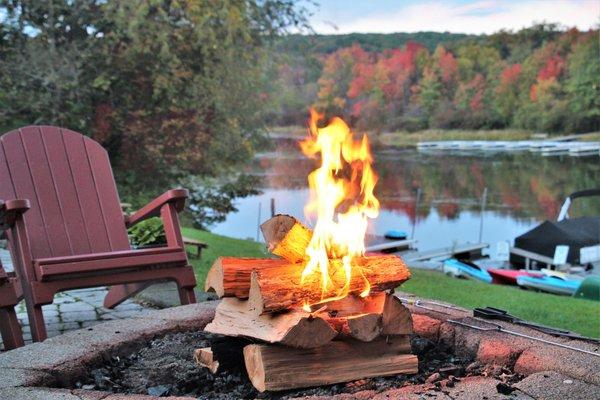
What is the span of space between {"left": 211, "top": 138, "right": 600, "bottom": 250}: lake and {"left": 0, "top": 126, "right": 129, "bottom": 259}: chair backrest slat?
42.7 feet

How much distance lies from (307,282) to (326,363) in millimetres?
226

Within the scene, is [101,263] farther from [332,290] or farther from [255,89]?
[255,89]

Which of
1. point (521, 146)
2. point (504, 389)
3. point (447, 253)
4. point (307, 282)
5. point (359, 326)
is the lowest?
point (447, 253)

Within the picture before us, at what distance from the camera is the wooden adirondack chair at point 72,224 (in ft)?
→ 8.16

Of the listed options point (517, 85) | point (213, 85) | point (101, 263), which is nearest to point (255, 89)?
Answer: point (213, 85)

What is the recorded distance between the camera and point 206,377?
1952mm

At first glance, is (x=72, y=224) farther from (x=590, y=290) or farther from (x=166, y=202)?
(x=590, y=290)

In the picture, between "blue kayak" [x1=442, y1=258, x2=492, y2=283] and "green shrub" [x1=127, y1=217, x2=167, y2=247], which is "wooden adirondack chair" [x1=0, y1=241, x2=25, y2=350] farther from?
"blue kayak" [x1=442, y1=258, x2=492, y2=283]

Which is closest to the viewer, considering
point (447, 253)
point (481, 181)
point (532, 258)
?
point (532, 258)

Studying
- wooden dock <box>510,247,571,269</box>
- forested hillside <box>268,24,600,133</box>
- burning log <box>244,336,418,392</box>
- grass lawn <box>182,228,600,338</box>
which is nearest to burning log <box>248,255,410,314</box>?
burning log <box>244,336,418,392</box>

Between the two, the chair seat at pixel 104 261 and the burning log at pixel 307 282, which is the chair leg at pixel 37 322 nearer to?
the chair seat at pixel 104 261

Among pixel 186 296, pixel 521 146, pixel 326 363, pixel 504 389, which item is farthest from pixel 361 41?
pixel 504 389

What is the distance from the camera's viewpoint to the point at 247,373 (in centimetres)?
195

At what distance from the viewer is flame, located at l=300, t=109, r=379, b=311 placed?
1983 mm
